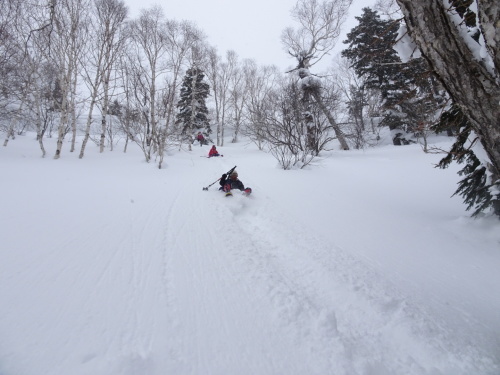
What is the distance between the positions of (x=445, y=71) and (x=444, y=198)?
16.1ft

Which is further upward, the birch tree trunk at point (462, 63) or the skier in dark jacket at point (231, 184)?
the birch tree trunk at point (462, 63)

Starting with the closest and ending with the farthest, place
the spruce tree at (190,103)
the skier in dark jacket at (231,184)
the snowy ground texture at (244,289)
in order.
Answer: the snowy ground texture at (244,289) < the skier in dark jacket at (231,184) < the spruce tree at (190,103)

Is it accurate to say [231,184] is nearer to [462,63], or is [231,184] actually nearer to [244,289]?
[244,289]

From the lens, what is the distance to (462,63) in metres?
1.57

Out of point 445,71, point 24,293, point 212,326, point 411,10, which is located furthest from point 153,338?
point 411,10

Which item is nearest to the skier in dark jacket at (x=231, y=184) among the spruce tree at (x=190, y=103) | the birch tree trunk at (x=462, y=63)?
the birch tree trunk at (x=462, y=63)

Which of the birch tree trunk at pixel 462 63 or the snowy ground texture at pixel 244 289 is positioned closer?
the birch tree trunk at pixel 462 63

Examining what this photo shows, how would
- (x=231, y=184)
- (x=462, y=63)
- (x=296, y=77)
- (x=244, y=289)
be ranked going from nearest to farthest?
(x=462, y=63)
(x=244, y=289)
(x=231, y=184)
(x=296, y=77)

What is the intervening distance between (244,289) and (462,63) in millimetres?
2630

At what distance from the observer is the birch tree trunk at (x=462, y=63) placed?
147 cm

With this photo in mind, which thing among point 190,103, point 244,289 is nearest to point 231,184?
point 244,289

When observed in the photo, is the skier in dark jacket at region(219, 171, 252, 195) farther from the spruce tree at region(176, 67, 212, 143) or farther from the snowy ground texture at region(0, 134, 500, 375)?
the spruce tree at region(176, 67, 212, 143)

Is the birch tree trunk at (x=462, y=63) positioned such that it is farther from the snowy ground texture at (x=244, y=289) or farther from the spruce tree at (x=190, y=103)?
the spruce tree at (x=190, y=103)

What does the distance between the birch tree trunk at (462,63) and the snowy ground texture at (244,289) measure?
157 cm
